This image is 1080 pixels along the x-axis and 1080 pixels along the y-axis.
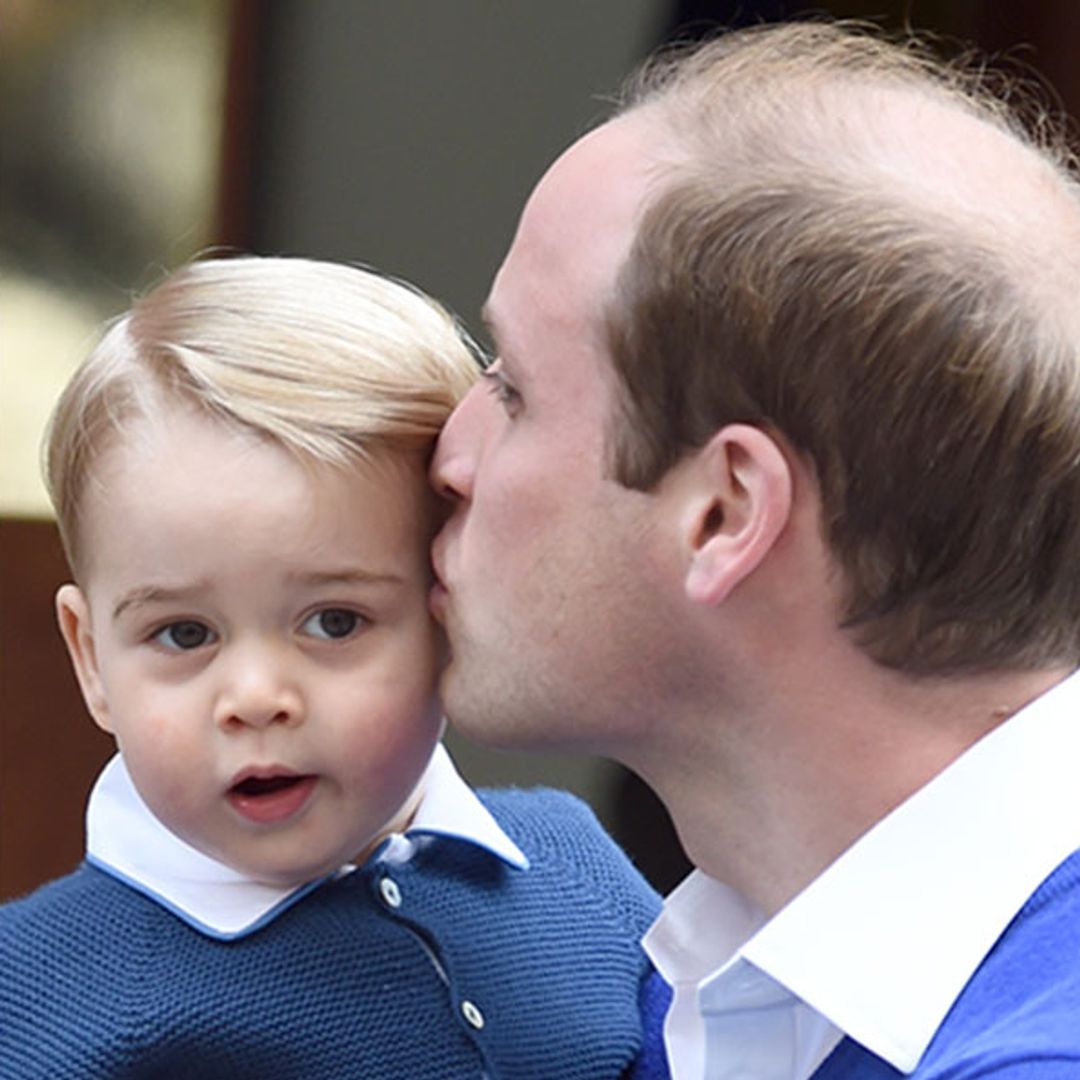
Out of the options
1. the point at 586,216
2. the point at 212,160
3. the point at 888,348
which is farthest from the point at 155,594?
the point at 212,160

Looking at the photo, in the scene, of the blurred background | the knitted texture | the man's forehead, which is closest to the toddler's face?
the man's forehead

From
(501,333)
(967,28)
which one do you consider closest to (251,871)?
(501,333)

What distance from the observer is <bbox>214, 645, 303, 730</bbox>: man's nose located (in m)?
1.87

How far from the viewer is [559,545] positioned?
1.92 m

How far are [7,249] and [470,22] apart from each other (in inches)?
30.0

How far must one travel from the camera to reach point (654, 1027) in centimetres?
210

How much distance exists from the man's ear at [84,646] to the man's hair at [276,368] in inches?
1.3

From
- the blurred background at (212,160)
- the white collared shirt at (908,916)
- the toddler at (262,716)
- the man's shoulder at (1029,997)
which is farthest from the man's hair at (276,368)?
the blurred background at (212,160)

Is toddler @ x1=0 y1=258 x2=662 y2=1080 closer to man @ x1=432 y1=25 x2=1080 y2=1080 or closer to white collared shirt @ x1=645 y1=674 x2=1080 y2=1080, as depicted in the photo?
man @ x1=432 y1=25 x2=1080 y2=1080

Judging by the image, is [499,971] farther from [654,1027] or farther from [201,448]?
[201,448]

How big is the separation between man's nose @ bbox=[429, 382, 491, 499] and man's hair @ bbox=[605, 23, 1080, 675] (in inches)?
4.4

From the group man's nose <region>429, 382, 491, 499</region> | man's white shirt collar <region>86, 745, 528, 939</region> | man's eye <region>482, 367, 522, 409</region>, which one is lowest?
man's white shirt collar <region>86, 745, 528, 939</region>

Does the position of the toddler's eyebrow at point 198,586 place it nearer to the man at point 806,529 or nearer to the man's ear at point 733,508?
the man at point 806,529

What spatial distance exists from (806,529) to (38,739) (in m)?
2.21
